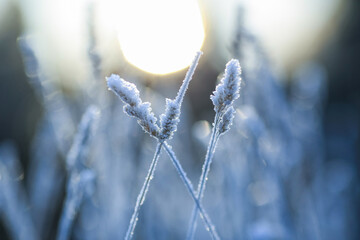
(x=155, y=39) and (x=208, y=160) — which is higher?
(x=155, y=39)

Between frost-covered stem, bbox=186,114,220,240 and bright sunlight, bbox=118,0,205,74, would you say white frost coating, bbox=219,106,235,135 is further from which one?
bright sunlight, bbox=118,0,205,74

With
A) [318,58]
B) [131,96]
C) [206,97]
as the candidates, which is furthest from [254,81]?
[318,58]

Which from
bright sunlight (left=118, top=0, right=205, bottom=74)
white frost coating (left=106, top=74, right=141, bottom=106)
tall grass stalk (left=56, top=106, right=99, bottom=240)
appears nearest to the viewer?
white frost coating (left=106, top=74, right=141, bottom=106)

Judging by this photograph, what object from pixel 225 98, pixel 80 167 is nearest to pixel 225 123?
pixel 225 98

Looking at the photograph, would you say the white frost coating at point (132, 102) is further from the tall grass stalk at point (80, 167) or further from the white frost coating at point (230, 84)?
the tall grass stalk at point (80, 167)

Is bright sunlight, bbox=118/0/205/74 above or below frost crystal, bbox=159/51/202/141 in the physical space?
above

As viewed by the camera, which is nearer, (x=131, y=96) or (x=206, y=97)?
(x=131, y=96)

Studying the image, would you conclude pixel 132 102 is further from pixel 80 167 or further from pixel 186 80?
pixel 80 167

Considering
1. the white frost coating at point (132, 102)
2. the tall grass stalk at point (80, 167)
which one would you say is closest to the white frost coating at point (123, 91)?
the white frost coating at point (132, 102)

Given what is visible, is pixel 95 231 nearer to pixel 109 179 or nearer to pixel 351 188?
pixel 109 179

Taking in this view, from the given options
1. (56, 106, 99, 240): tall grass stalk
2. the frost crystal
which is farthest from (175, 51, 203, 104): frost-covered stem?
(56, 106, 99, 240): tall grass stalk

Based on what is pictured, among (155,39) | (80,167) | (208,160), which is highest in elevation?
(155,39)
